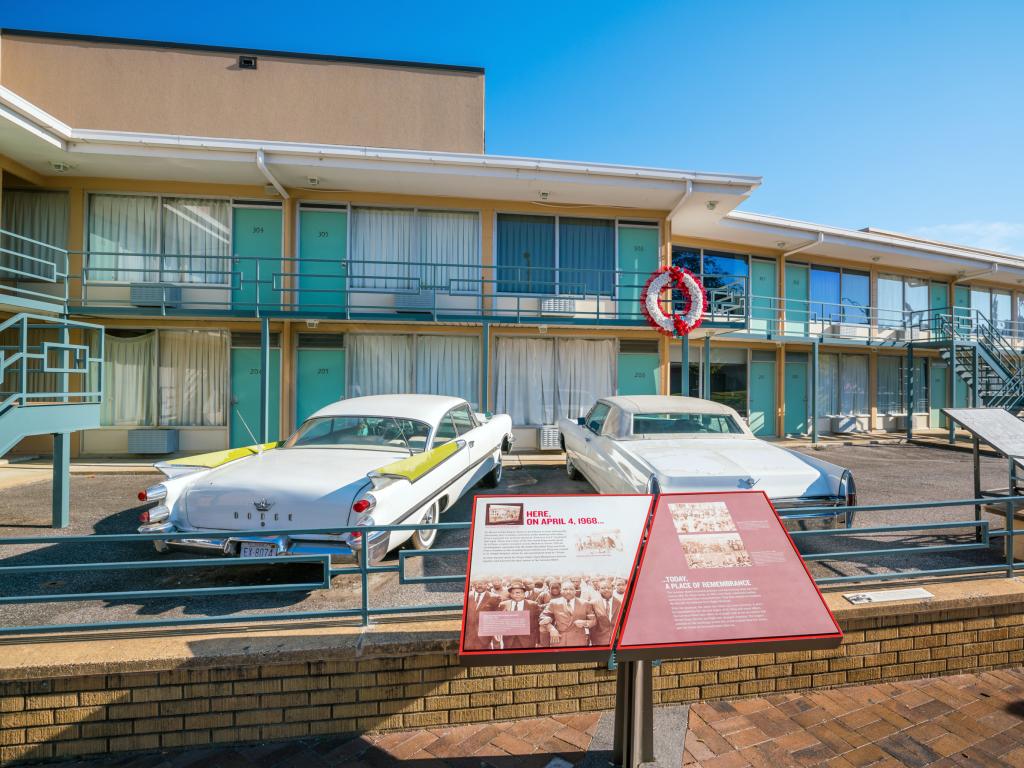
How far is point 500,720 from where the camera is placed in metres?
2.96

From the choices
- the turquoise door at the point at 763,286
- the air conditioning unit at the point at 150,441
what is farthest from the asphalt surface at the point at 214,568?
the turquoise door at the point at 763,286

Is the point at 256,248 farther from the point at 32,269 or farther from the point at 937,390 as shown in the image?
the point at 937,390

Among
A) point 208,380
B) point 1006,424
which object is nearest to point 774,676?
point 1006,424

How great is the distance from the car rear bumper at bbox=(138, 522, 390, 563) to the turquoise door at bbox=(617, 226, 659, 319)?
8927mm

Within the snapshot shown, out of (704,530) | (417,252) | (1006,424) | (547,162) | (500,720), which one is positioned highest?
(547,162)

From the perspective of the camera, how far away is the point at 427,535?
4785 mm

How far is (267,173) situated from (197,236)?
2309 millimetres

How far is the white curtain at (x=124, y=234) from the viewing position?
10188mm

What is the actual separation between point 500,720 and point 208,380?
9786 mm

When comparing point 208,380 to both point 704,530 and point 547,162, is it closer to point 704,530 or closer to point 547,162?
point 547,162

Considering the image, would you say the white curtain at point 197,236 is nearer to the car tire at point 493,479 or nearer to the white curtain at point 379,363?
the white curtain at point 379,363

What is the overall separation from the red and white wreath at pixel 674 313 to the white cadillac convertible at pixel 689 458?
357 centimetres

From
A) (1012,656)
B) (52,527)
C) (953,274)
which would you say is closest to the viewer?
(1012,656)

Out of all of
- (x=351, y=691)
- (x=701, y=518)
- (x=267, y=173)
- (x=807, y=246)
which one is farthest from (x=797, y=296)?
(x=351, y=691)
